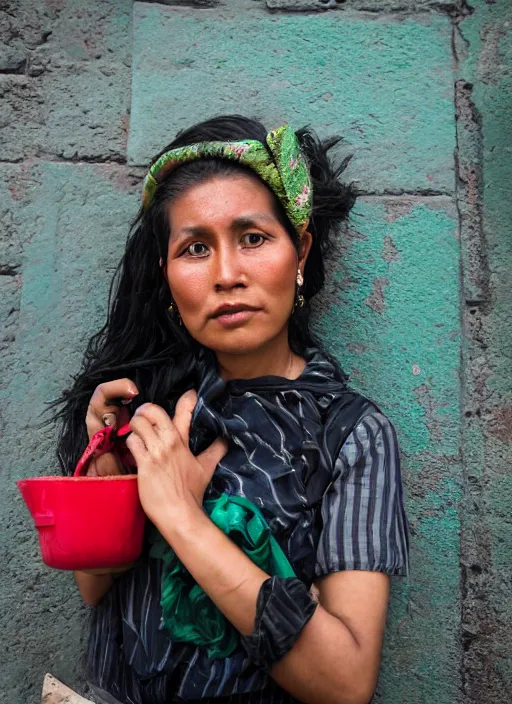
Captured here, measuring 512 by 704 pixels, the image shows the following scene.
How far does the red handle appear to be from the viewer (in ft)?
4.90

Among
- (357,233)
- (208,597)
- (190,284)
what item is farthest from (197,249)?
(208,597)

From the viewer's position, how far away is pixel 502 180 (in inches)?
80.5

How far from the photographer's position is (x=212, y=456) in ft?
5.34

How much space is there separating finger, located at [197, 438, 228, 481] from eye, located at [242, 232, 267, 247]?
45 cm

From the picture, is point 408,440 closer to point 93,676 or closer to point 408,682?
point 408,682

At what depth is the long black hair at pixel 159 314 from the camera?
68.7 inches

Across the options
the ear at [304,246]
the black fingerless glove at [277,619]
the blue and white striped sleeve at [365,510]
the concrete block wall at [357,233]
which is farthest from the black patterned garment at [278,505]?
the concrete block wall at [357,233]

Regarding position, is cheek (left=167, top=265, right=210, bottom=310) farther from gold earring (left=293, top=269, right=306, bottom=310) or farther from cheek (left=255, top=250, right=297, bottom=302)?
gold earring (left=293, top=269, right=306, bottom=310)

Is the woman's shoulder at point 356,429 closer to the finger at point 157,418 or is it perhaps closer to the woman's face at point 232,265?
the woman's face at point 232,265

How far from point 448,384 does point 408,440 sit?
7.3 inches

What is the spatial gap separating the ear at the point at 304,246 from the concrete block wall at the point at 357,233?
26 centimetres

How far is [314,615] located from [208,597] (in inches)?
9.3

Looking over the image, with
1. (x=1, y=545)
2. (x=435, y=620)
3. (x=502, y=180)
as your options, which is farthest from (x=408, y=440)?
(x=1, y=545)

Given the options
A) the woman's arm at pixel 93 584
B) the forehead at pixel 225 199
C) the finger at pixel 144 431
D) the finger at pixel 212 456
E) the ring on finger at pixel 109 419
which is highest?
the forehead at pixel 225 199
